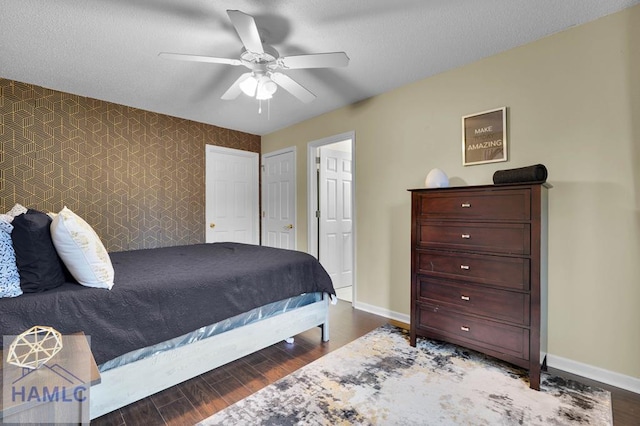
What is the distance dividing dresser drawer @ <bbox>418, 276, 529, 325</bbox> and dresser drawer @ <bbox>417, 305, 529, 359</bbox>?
0.05 meters

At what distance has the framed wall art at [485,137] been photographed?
2428 millimetres

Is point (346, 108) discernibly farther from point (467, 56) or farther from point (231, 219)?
point (231, 219)

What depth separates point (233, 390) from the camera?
1.90 metres

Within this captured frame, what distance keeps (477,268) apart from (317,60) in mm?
1818

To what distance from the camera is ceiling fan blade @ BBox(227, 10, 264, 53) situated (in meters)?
1.53

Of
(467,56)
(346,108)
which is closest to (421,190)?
(467,56)

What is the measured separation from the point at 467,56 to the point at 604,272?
1.90 meters

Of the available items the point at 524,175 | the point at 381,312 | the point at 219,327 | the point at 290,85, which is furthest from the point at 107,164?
the point at 524,175

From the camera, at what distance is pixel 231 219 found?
4559 mm

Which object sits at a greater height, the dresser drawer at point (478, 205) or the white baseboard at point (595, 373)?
the dresser drawer at point (478, 205)

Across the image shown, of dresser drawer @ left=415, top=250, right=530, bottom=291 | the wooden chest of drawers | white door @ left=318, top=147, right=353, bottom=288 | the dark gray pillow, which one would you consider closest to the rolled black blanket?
the wooden chest of drawers

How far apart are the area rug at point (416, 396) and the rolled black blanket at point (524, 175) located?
1322 millimetres

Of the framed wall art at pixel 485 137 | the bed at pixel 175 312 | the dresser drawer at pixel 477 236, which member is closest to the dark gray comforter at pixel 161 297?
the bed at pixel 175 312

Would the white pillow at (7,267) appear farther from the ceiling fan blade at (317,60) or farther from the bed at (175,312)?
the ceiling fan blade at (317,60)
